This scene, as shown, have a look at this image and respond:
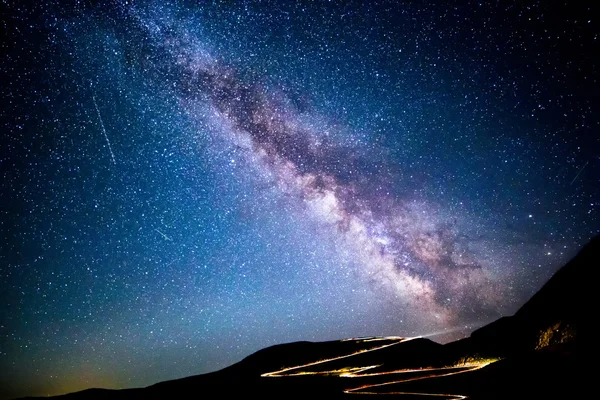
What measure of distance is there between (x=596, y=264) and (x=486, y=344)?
14.5 feet

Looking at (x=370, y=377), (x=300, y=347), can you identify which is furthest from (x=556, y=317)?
(x=300, y=347)

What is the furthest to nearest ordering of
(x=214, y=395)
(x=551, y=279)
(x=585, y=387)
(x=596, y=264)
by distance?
(x=214, y=395)
(x=551, y=279)
(x=596, y=264)
(x=585, y=387)

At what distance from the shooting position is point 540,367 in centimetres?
513

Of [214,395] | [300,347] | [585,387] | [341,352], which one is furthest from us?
[300,347]

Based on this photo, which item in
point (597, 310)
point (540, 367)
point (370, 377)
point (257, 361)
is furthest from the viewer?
point (257, 361)

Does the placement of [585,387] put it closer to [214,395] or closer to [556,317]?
[556,317]

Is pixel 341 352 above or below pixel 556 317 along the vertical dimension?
below

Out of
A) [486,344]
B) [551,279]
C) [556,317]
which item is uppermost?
[551,279]

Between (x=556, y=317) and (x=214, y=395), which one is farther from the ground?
(x=556, y=317)

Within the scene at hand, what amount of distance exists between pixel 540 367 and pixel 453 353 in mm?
7928

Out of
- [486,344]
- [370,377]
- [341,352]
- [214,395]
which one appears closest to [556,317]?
[486,344]

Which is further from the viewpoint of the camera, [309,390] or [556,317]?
[309,390]

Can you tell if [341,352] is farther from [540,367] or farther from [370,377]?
[540,367]

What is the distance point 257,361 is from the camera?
2614cm
